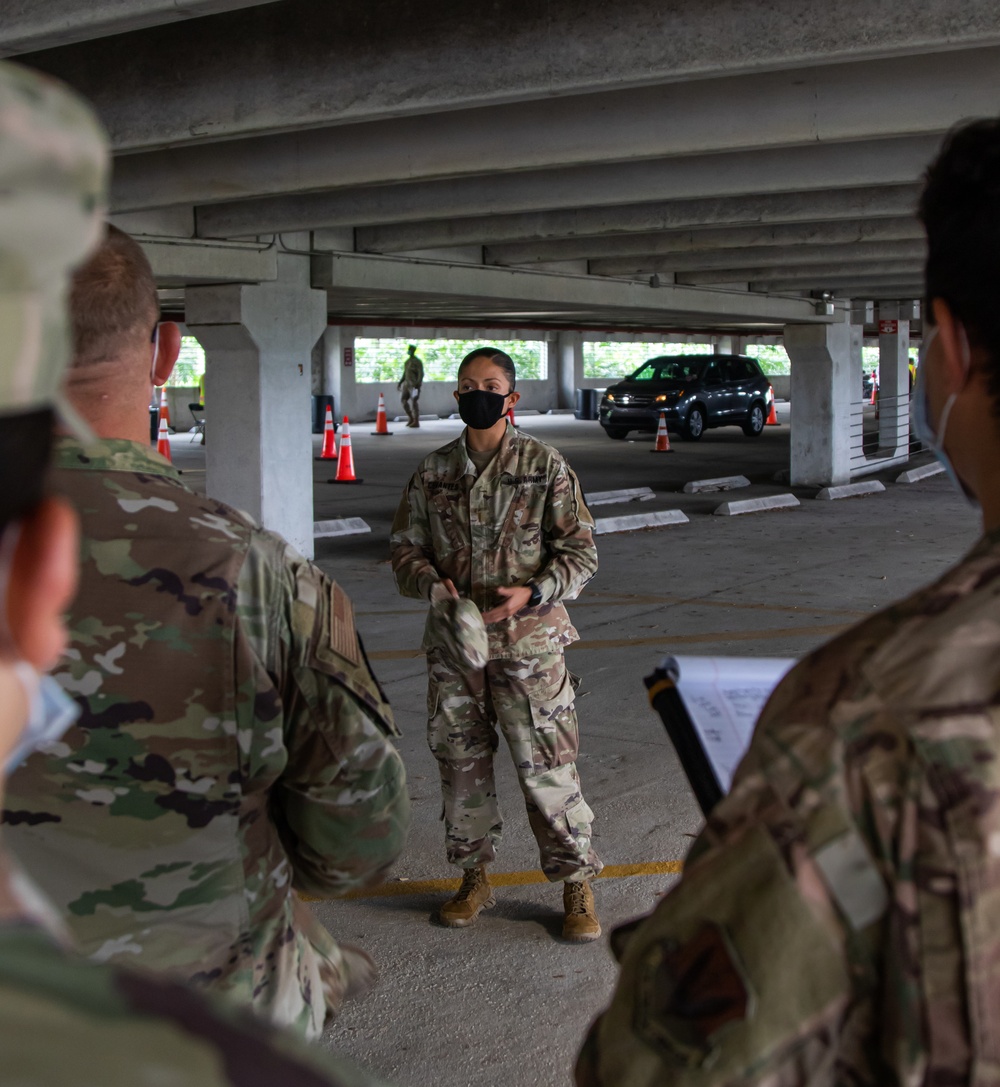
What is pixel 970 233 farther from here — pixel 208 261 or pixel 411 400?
pixel 411 400

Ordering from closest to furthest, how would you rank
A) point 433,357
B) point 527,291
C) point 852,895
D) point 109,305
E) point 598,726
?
1. point 852,895
2. point 109,305
3. point 598,726
4. point 527,291
5. point 433,357

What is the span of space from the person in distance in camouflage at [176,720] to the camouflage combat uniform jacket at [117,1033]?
117cm

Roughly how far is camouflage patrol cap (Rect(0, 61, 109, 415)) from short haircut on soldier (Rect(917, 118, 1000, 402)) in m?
0.94

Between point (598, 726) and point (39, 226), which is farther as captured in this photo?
point (598, 726)

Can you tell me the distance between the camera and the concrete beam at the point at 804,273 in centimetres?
1561

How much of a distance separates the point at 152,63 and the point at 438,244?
485 centimetres

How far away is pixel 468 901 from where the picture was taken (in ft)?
14.6

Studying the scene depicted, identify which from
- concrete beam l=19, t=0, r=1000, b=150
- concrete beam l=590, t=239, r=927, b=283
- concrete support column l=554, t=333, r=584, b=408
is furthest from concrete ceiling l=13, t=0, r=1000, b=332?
concrete support column l=554, t=333, r=584, b=408

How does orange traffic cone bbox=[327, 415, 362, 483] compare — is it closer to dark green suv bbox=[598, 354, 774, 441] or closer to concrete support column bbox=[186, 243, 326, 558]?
concrete support column bbox=[186, 243, 326, 558]

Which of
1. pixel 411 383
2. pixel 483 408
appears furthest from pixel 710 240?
pixel 411 383

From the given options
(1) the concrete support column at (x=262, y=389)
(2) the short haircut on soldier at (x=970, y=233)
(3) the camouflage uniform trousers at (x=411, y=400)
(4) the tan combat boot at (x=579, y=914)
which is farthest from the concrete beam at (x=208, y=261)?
(3) the camouflage uniform trousers at (x=411, y=400)

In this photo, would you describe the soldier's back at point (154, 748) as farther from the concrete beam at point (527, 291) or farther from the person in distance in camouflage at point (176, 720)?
the concrete beam at point (527, 291)

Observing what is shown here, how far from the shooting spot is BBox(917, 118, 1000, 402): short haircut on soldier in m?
1.32

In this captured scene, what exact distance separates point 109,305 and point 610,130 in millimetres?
6020
